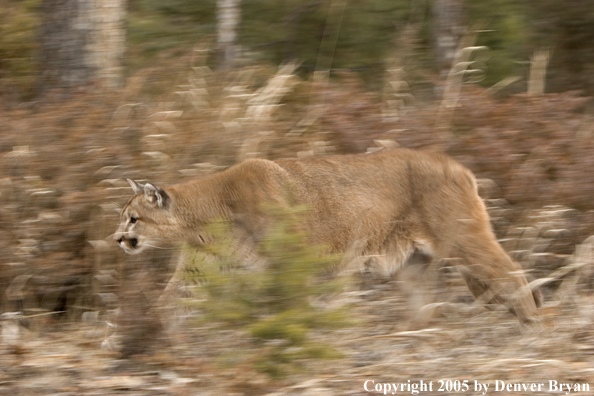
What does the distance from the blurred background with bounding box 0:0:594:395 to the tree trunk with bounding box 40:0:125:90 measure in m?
0.02

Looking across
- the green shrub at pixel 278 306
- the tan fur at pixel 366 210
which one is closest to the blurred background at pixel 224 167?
the green shrub at pixel 278 306

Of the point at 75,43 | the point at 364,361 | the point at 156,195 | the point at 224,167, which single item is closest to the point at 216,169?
the point at 224,167

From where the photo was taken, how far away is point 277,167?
23.6 feet

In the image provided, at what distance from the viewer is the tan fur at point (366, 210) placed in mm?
6715

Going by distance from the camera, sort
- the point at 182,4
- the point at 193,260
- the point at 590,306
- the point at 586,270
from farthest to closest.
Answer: the point at 182,4, the point at 586,270, the point at 590,306, the point at 193,260

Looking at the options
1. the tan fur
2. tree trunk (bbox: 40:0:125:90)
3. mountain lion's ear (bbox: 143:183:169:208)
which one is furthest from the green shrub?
tree trunk (bbox: 40:0:125:90)

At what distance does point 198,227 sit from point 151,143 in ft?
4.23

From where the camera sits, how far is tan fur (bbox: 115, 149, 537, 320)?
6715mm

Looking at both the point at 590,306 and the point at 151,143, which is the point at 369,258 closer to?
the point at 590,306

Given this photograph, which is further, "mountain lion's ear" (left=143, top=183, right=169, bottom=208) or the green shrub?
"mountain lion's ear" (left=143, top=183, right=169, bottom=208)

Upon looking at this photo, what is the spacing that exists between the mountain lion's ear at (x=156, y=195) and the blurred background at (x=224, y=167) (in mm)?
453

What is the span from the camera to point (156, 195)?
7.11 m

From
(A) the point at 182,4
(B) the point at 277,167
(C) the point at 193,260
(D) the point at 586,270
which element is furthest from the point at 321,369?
(A) the point at 182,4

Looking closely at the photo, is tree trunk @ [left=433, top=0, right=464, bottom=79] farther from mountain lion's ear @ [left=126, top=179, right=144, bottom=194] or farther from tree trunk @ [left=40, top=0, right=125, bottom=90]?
mountain lion's ear @ [left=126, top=179, right=144, bottom=194]
